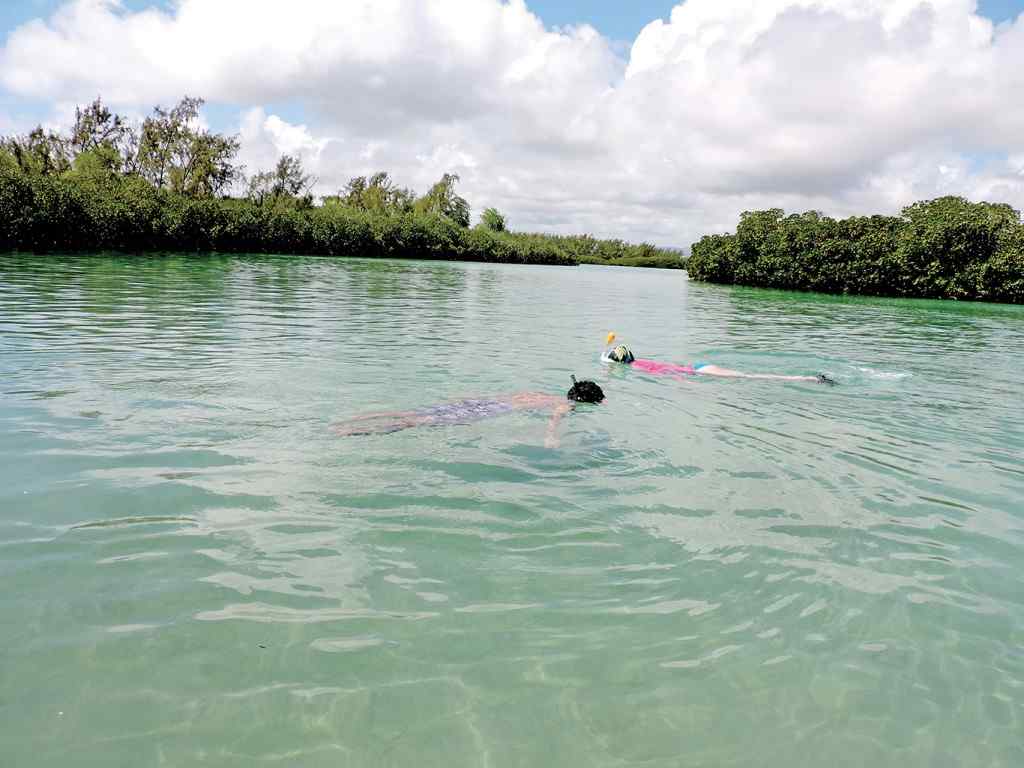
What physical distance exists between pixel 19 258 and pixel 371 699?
3090 cm

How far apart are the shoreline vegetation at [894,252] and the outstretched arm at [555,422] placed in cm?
3648

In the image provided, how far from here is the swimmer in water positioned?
20.9 ft

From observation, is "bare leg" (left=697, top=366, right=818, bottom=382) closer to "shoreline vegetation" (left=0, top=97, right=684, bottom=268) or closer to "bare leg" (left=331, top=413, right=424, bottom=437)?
"bare leg" (left=331, top=413, right=424, bottom=437)

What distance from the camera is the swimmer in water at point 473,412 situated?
6.37 meters

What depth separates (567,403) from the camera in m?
7.70

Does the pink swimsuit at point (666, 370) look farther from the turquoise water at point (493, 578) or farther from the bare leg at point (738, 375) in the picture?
the turquoise water at point (493, 578)

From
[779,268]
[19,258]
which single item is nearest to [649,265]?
[779,268]

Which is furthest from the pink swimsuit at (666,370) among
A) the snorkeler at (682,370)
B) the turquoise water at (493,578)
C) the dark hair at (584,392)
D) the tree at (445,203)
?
the tree at (445,203)

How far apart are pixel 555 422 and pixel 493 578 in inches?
122

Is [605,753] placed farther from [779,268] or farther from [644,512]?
[779,268]

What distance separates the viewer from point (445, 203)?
8106 cm

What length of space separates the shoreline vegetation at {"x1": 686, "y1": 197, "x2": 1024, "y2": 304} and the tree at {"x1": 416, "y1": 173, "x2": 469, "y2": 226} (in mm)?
42591

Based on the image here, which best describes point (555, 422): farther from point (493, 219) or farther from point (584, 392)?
point (493, 219)

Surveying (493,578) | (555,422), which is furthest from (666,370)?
(493,578)
